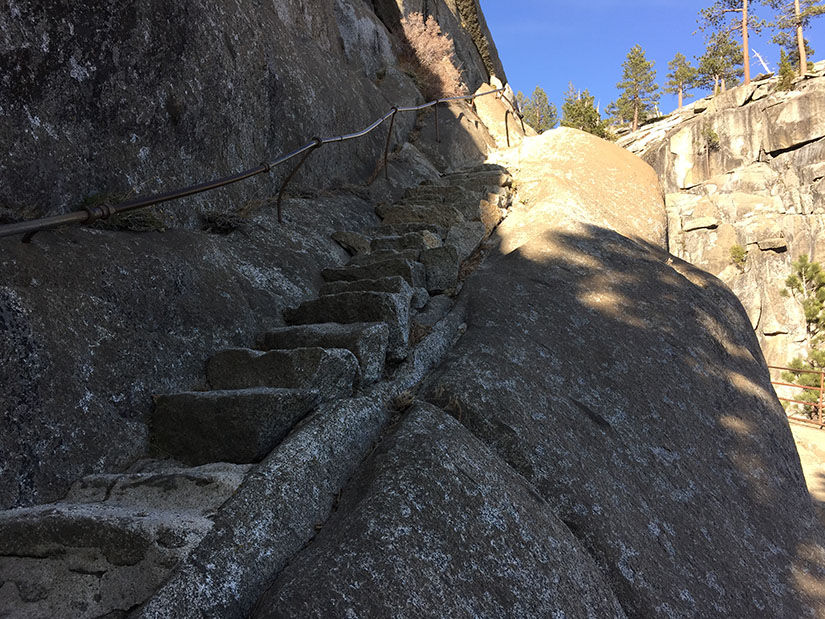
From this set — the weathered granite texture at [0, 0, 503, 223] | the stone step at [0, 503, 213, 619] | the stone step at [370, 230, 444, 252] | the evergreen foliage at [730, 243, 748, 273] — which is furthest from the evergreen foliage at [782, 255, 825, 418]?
the stone step at [0, 503, 213, 619]

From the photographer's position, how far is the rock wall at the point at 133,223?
6.56 ft

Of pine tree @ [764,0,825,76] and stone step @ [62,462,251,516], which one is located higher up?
pine tree @ [764,0,825,76]

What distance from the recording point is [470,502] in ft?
5.55

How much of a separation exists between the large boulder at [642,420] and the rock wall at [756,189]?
21.0 metres

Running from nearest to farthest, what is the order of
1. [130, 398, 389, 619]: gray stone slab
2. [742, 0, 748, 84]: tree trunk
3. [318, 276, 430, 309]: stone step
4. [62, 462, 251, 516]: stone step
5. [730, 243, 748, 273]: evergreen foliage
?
[130, 398, 389, 619]: gray stone slab → [62, 462, 251, 516]: stone step → [318, 276, 430, 309]: stone step → [730, 243, 748, 273]: evergreen foliage → [742, 0, 748, 84]: tree trunk

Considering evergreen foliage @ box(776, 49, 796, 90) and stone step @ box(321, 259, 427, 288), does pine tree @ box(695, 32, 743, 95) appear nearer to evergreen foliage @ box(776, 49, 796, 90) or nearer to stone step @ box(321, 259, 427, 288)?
evergreen foliage @ box(776, 49, 796, 90)

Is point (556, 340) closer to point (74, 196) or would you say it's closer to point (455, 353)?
point (455, 353)

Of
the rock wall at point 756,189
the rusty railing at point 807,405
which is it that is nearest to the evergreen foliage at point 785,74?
the rock wall at point 756,189

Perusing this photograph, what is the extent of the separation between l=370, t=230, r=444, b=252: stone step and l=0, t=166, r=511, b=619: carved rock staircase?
0.95 meters

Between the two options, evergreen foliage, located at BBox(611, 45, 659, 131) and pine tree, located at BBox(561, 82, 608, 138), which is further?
evergreen foliage, located at BBox(611, 45, 659, 131)

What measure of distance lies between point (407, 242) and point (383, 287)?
1152mm

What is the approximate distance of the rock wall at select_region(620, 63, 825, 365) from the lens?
2508 centimetres

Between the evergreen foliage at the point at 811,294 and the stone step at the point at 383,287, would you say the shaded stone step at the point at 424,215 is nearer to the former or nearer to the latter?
the stone step at the point at 383,287

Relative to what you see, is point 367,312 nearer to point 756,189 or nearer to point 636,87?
point 756,189
